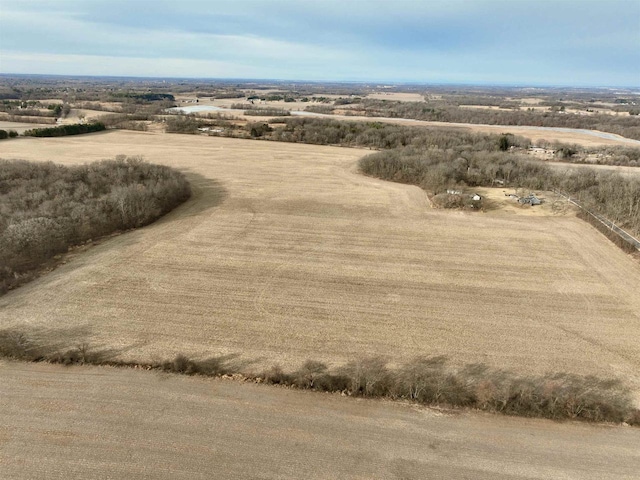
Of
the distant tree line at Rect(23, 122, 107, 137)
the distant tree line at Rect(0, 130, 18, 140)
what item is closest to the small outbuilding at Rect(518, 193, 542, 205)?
the distant tree line at Rect(23, 122, 107, 137)

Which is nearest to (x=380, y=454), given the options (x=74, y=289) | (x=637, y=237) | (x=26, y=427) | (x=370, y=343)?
(x=370, y=343)

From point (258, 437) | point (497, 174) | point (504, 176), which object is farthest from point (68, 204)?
point (504, 176)

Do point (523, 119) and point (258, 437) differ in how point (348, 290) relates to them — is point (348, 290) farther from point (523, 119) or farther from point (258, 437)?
point (523, 119)

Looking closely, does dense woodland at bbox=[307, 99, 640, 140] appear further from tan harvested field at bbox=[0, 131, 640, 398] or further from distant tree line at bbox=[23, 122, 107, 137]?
tan harvested field at bbox=[0, 131, 640, 398]

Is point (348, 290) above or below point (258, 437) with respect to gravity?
above

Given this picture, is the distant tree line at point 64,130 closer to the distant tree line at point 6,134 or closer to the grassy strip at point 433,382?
the distant tree line at point 6,134

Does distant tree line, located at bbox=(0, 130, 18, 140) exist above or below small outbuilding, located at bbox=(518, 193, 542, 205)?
above

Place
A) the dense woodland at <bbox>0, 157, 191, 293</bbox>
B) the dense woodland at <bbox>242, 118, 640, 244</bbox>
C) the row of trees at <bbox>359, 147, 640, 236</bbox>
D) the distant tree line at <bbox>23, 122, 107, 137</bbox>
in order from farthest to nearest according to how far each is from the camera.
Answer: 1. the distant tree line at <bbox>23, 122, 107, 137</bbox>
2. the row of trees at <bbox>359, 147, 640, 236</bbox>
3. the dense woodland at <bbox>242, 118, 640, 244</bbox>
4. the dense woodland at <bbox>0, 157, 191, 293</bbox>

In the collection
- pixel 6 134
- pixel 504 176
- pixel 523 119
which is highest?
pixel 523 119

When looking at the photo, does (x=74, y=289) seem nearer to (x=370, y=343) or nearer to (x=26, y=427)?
(x=26, y=427)
